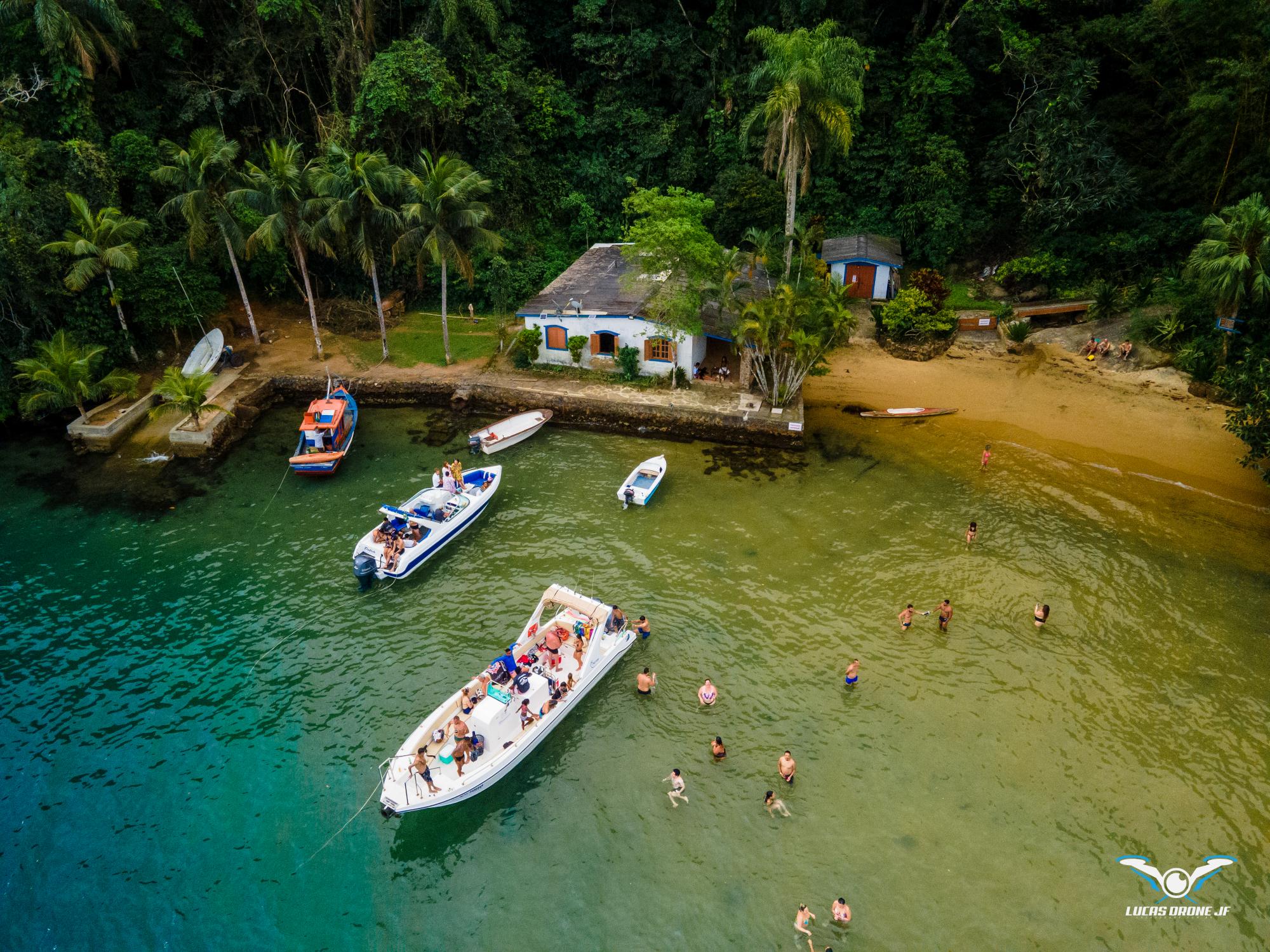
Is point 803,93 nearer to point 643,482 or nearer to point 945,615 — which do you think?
point 643,482

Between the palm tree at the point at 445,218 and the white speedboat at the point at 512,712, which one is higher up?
the palm tree at the point at 445,218

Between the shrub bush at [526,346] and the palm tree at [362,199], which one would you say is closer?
the palm tree at [362,199]

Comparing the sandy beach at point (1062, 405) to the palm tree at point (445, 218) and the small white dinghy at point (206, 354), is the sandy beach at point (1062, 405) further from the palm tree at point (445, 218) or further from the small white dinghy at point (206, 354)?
the small white dinghy at point (206, 354)

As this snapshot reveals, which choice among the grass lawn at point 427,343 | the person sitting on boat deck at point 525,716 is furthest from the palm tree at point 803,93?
the person sitting on boat deck at point 525,716

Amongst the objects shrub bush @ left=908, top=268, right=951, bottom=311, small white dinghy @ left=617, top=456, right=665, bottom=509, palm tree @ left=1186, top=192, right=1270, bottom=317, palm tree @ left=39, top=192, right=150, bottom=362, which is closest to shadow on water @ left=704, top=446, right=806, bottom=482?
small white dinghy @ left=617, top=456, right=665, bottom=509

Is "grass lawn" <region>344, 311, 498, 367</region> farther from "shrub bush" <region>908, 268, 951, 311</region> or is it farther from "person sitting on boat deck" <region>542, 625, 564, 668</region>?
"shrub bush" <region>908, 268, 951, 311</region>
